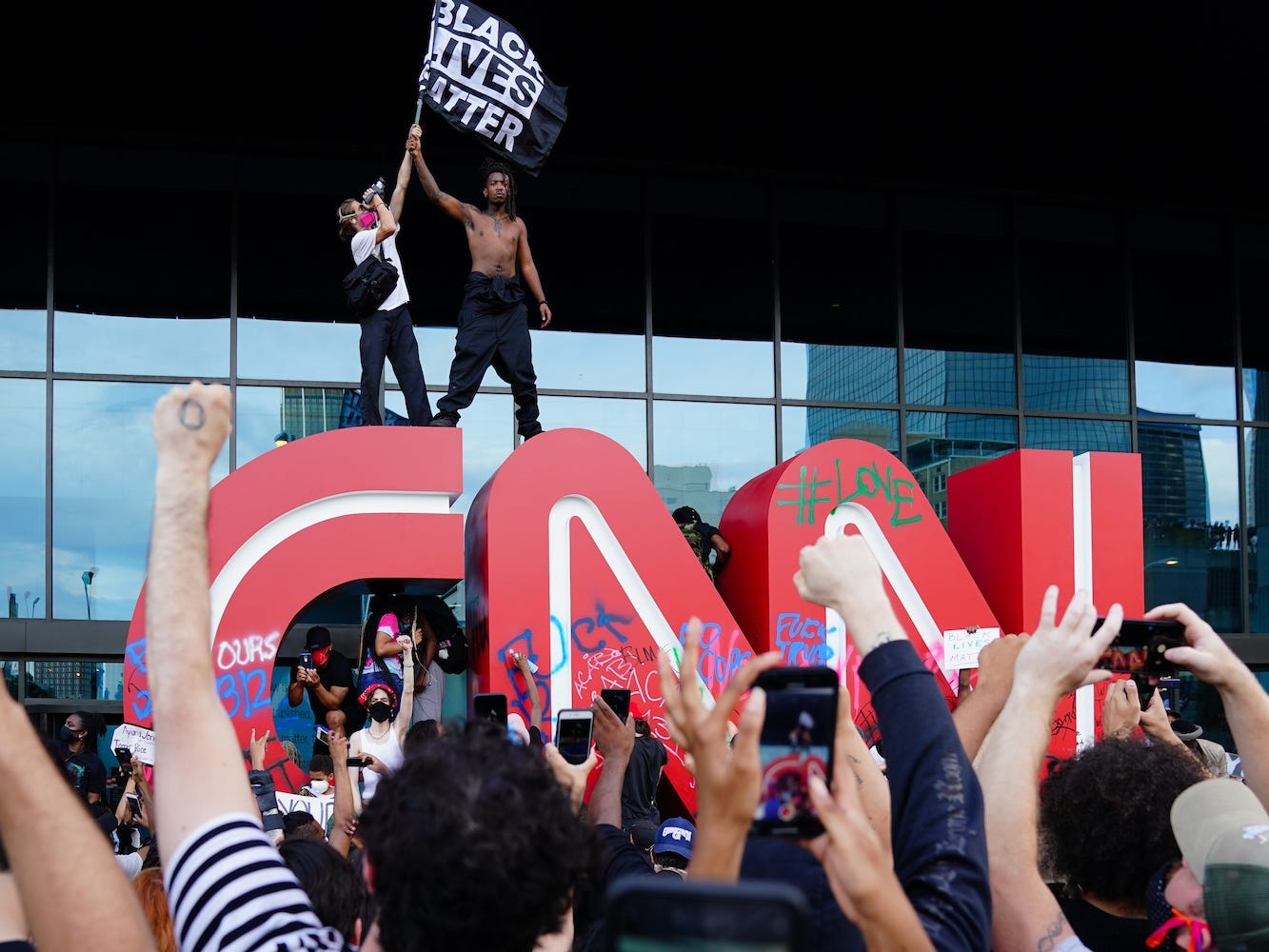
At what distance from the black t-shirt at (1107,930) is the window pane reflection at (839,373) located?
9.38 metres

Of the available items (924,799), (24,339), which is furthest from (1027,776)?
(24,339)

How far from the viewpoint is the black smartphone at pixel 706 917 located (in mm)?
956

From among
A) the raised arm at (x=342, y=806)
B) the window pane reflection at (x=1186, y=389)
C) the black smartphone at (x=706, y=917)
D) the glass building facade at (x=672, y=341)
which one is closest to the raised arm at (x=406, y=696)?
the raised arm at (x=342, y=806)

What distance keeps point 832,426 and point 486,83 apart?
17.1ft

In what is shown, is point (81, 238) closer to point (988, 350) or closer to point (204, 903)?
point (988, 350)

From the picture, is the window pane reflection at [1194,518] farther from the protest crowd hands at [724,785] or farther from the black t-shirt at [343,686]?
the protest crowd hands at [724,785]

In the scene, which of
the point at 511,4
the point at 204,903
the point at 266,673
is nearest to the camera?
the point at 204,903

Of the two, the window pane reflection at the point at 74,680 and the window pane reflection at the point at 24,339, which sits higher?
the window pane reflection at the point at 24,339

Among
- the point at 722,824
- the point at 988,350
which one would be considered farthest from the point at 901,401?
the point at 722,824

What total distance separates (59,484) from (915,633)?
7.10m

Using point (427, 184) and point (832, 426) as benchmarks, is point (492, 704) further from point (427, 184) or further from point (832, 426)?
point (832, 426)

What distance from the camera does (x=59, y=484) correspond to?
1016 centimetres

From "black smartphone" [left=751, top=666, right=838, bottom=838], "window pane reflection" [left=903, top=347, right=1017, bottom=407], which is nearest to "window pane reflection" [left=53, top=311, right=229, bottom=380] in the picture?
"window pane reflection" [left=903, top=347, right=1017, bottom=407]

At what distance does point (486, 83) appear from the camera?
7.67 m
